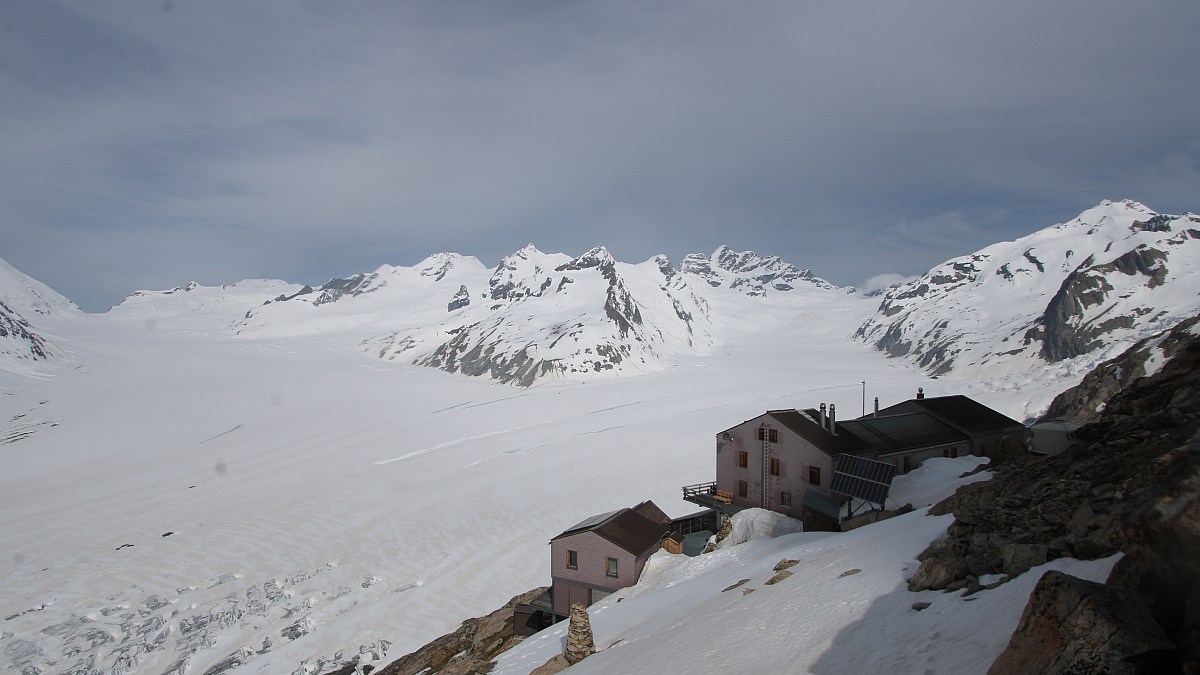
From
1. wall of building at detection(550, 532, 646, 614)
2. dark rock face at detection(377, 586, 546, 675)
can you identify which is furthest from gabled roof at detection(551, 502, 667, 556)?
dark rock face at detection(377, 586, 546, 675)

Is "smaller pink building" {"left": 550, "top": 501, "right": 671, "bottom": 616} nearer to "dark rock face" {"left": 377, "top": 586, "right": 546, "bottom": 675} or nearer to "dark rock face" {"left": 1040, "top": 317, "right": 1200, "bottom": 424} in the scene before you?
Result: "dark rock face" {"left": 377, "top": 586, "right": 546, "bottom": 675}

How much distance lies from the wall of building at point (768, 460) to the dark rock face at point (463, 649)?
15.0 m

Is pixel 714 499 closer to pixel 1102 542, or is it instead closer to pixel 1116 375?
pixel 1102 542

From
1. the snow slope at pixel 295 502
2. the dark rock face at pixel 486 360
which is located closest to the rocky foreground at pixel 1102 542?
the snow slope at pixel 295 502

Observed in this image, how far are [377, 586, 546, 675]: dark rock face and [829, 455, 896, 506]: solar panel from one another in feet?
57.2

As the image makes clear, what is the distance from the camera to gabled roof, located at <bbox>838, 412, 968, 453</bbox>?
3381cm

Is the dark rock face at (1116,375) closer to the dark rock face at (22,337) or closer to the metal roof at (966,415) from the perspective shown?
the metal roof at (966,415)

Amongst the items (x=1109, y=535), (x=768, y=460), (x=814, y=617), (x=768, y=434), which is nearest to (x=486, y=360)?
(x=768, y=434)

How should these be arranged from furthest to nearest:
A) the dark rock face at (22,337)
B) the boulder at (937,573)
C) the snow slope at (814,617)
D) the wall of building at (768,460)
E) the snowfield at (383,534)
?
1. the dark rock face at (22,337)
2. the wall of building at (768,460)
3. the snowfield at (383,534)
4. the boulder at (937,573)
5. the snow slope at (814,617)

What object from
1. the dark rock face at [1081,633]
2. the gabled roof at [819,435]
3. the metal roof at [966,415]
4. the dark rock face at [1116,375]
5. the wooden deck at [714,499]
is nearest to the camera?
the dark rock face at [1081,633]

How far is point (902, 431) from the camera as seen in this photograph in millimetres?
35281

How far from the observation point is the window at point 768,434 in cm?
3425

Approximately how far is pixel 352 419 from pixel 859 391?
7872cm

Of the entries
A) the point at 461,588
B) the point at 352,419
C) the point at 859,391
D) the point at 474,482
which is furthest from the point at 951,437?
the point at 352,419
